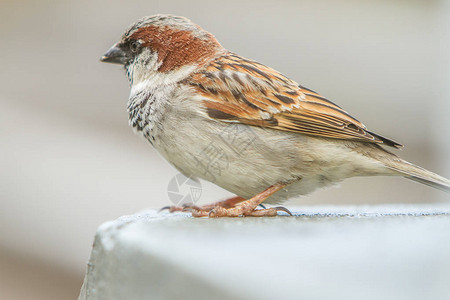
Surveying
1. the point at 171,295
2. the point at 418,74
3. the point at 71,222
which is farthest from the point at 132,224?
the point at 418,74

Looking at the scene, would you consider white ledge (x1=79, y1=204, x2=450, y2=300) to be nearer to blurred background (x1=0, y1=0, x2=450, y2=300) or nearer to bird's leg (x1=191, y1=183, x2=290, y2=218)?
bird's leg (x1=191, y1=183, x2=290, y2=218)

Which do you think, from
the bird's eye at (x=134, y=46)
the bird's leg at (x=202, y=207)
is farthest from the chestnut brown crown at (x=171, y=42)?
the bird's leg at (x=202, y=207)

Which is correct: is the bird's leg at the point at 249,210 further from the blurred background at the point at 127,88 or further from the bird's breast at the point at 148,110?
the blurred background at the point at 127,88

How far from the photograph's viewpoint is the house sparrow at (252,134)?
1794 mm

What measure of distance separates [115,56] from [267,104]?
0.61m

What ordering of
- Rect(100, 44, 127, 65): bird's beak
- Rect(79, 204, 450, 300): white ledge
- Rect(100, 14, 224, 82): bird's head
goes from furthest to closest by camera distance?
Rect(100, 44, 127, 65): bird's beak
Rect(100, 14, 224, 82): bird's head
Rect(79, 204, 450, 300): white ledge

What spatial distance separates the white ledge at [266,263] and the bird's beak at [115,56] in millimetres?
1057

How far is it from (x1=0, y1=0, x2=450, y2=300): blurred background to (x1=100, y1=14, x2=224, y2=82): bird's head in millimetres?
1939

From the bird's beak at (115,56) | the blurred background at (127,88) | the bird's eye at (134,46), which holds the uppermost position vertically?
the bird's eye at (134,46)

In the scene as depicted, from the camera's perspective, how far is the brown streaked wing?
1.86 metres

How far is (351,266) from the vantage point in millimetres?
990

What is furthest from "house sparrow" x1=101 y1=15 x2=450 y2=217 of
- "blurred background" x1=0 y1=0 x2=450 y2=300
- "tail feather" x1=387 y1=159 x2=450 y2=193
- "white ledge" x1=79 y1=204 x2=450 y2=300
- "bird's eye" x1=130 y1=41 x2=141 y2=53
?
"blurred background" x1=0 y1=0 x2=450 y2=300

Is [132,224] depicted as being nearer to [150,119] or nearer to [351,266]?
[351,266]

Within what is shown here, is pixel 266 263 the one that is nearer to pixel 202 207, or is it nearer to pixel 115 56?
pixel 202 207
